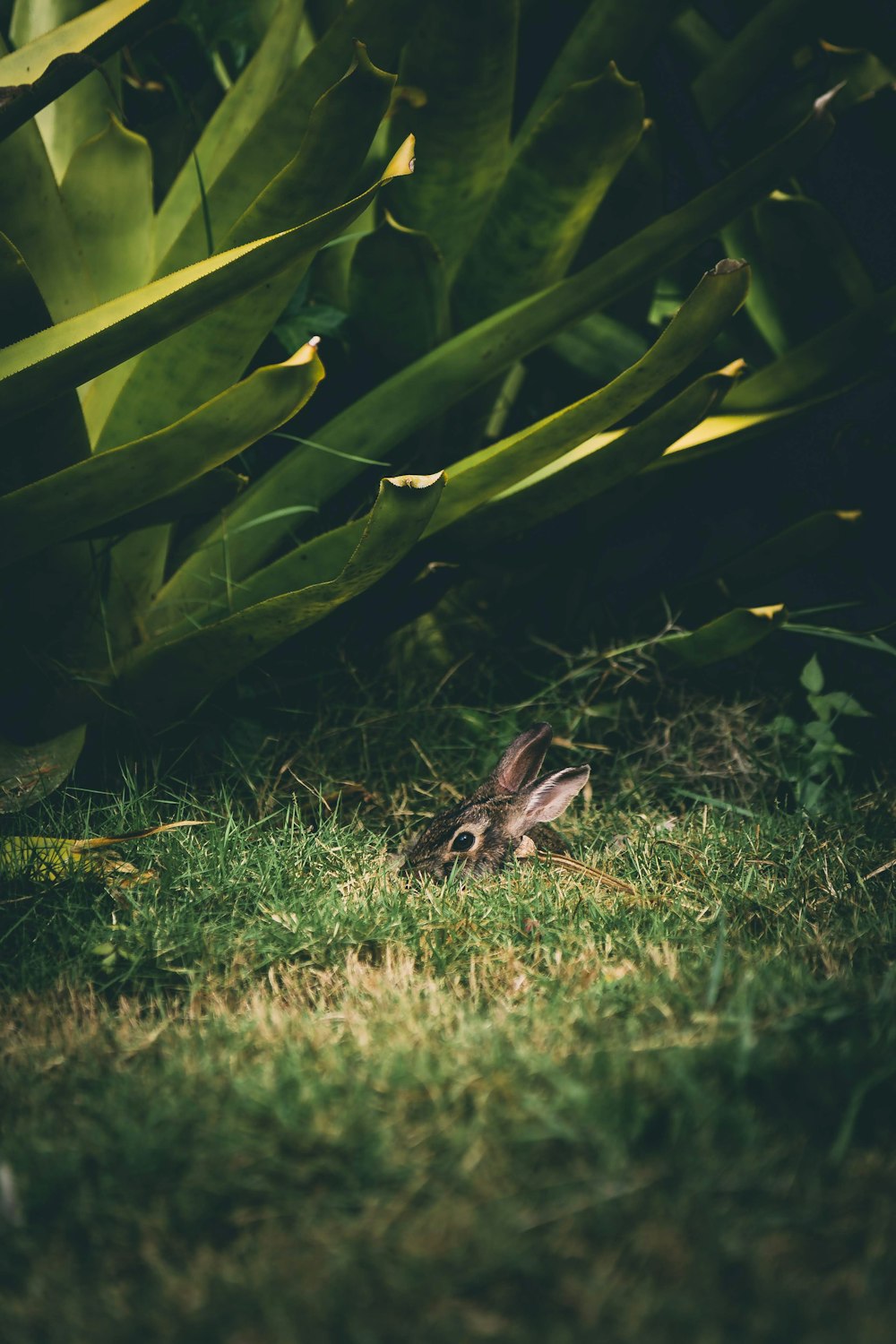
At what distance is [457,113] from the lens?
2221 millimetres

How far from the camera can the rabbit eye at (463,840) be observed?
2.08m

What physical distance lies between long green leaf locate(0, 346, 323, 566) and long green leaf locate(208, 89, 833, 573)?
0.41 metres

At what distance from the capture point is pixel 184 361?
2094 mm

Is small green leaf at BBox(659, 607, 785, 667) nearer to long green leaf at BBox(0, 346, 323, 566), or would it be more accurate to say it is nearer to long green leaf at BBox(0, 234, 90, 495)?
long green leaf at BBox(0, 346, 323, 566)

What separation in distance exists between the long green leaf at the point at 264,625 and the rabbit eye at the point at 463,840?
54cm

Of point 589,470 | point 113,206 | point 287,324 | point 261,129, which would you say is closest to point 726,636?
point 589,470

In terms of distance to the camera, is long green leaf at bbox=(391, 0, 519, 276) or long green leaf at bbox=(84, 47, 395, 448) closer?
long green leaf at bbox=(84, 47, 395, 448)

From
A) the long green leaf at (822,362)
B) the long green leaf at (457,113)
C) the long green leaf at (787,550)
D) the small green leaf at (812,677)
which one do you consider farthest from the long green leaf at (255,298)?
the small green leaf at (812,677)

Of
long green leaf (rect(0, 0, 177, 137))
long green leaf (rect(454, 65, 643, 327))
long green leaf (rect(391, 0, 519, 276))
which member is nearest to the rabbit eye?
long green leaf (rect(454, 65, 643, 327))

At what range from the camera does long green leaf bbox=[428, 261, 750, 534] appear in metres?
2.01

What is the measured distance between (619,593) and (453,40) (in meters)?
1.43

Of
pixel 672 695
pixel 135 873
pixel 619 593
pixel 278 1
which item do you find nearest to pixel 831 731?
pixel 672 695

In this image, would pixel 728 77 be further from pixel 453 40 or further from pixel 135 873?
pixel 135 873

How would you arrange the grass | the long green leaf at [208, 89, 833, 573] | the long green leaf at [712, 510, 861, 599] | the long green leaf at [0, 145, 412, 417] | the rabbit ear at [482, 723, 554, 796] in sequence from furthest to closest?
the long green leaf at [712, 510, 861, 599] → the rabbit ear at [482, 723, 554, 796] → the long green leaf at [208, 89, 833, 573] → the long green leaf at [0, 145, 412, 417] → the grass
